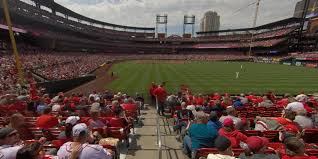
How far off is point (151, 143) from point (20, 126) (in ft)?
14.2

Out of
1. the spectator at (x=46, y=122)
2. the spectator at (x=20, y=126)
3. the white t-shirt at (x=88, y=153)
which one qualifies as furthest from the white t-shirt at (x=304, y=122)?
the spectator at (x=20, y=126)

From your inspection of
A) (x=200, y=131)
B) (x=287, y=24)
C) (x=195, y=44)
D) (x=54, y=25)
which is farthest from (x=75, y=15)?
(x=200, y=131)

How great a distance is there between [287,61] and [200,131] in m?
79.8

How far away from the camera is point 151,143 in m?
9.84

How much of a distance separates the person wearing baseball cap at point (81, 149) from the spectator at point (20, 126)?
2.47 metres

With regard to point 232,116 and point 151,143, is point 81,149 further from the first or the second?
point 151,143

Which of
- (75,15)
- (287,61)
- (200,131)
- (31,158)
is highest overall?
(75,15)

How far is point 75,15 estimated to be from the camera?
4215 inches

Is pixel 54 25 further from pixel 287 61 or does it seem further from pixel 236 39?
pixel 236 39

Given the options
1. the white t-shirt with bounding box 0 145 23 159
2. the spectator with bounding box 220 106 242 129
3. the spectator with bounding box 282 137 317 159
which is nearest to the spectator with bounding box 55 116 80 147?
the white t-shirt with bounding box 0 145 23 159

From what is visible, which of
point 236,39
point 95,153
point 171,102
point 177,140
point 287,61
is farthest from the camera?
point 236,39

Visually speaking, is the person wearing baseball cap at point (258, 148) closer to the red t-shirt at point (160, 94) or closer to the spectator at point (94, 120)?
the spectator at point (94, 120)

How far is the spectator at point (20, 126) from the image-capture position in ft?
21.8

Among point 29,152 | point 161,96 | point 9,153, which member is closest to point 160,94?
point 161,96
